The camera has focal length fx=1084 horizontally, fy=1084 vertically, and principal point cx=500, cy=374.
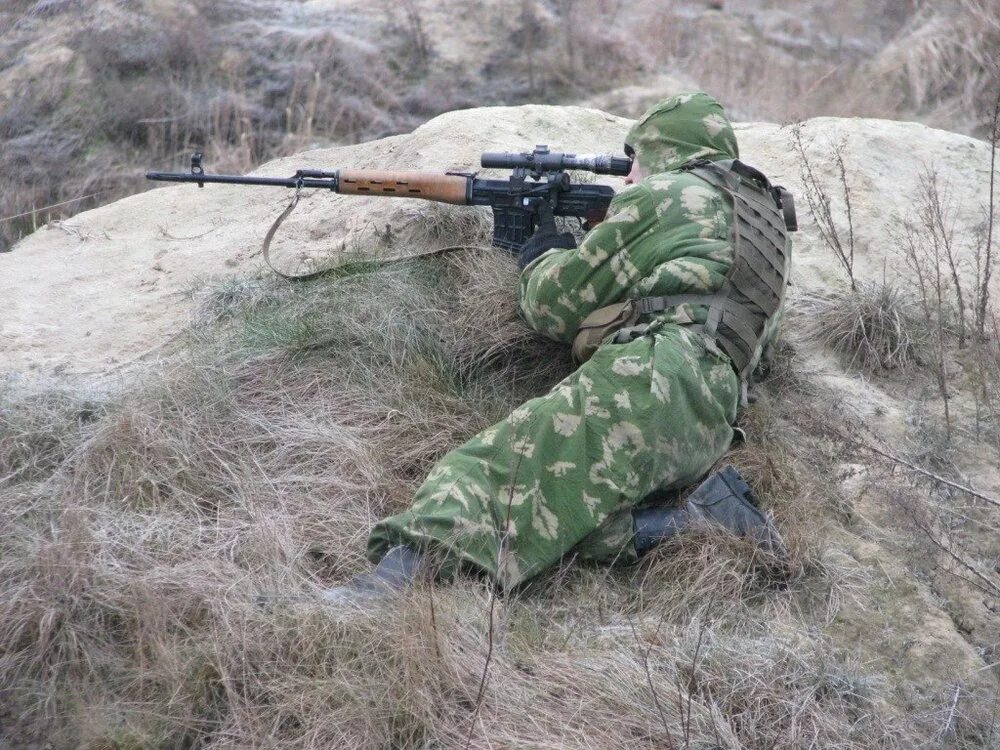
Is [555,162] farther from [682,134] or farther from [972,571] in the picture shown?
[972,571]

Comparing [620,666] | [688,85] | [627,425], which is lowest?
[688,85]

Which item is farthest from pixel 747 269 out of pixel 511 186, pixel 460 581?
pixel 460 581

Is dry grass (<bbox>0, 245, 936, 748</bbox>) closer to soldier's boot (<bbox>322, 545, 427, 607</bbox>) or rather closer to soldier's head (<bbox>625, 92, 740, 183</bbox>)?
soldier's boot (<bbox>322, 545, 427, 607</bbox>)

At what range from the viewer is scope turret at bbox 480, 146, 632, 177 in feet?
15.1

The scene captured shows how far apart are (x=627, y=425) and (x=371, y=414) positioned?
4.13 ft

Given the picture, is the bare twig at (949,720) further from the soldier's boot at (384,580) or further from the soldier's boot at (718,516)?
the soldier's boot at (384,580)

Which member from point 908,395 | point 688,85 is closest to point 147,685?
point 908,395

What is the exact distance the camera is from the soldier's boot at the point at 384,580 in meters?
3.39

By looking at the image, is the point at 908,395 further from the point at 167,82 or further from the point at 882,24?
the point at 882,24

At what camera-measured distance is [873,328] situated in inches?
193

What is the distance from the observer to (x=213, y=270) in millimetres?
5711

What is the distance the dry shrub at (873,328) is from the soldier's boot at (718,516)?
1.38 meters

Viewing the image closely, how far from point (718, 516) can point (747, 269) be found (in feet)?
2.97

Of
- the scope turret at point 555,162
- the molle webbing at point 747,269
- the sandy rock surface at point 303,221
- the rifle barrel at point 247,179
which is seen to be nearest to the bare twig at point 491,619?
the molle webbing at point 747,269
